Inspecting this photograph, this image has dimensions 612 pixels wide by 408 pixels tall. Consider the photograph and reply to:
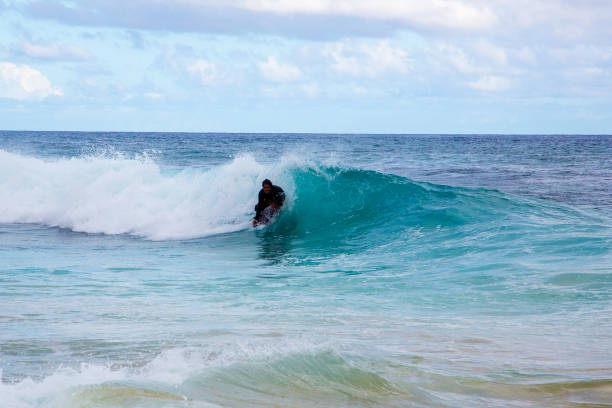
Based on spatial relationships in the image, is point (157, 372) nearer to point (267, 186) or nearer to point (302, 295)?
point (302, 295)

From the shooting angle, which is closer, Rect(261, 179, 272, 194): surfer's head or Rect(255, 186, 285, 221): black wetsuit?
Rect(261, 179, 272, 194): surfer's head

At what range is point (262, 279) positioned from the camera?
28.4ft

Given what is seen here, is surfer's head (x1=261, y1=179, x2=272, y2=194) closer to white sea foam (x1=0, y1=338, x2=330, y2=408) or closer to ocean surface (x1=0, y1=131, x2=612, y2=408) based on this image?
ocean surface (x1=0, y1=131, x2=612, y2=408)

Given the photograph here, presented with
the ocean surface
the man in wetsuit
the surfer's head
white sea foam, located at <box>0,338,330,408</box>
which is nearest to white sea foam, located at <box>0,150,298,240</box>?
the ocean surface

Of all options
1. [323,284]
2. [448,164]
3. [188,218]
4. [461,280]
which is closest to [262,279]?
[323,284]

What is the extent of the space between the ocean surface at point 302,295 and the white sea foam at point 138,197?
59 millimetres

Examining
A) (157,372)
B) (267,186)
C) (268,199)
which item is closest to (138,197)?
(268,199)

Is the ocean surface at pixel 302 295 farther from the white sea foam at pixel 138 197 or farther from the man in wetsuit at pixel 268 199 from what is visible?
the man in wetsuit at pixel 268 199

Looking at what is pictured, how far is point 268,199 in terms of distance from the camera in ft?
45.6

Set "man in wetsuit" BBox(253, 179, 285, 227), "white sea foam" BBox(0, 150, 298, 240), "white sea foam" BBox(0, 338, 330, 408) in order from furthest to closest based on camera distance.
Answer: "white sea foam" BBox(0, 150, 298, 240) → "man in wetsuit" BBox(253, 179, 285, 227) → "white sea foam" BBox(0, 338, 330, 408)

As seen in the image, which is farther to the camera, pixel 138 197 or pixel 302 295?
pixel 138 197

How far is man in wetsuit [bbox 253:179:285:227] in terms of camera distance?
45.0ft

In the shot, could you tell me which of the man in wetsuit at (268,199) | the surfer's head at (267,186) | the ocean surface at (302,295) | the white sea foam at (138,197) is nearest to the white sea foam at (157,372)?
the ocean surface at (302,295)

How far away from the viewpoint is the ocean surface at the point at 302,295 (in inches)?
165
